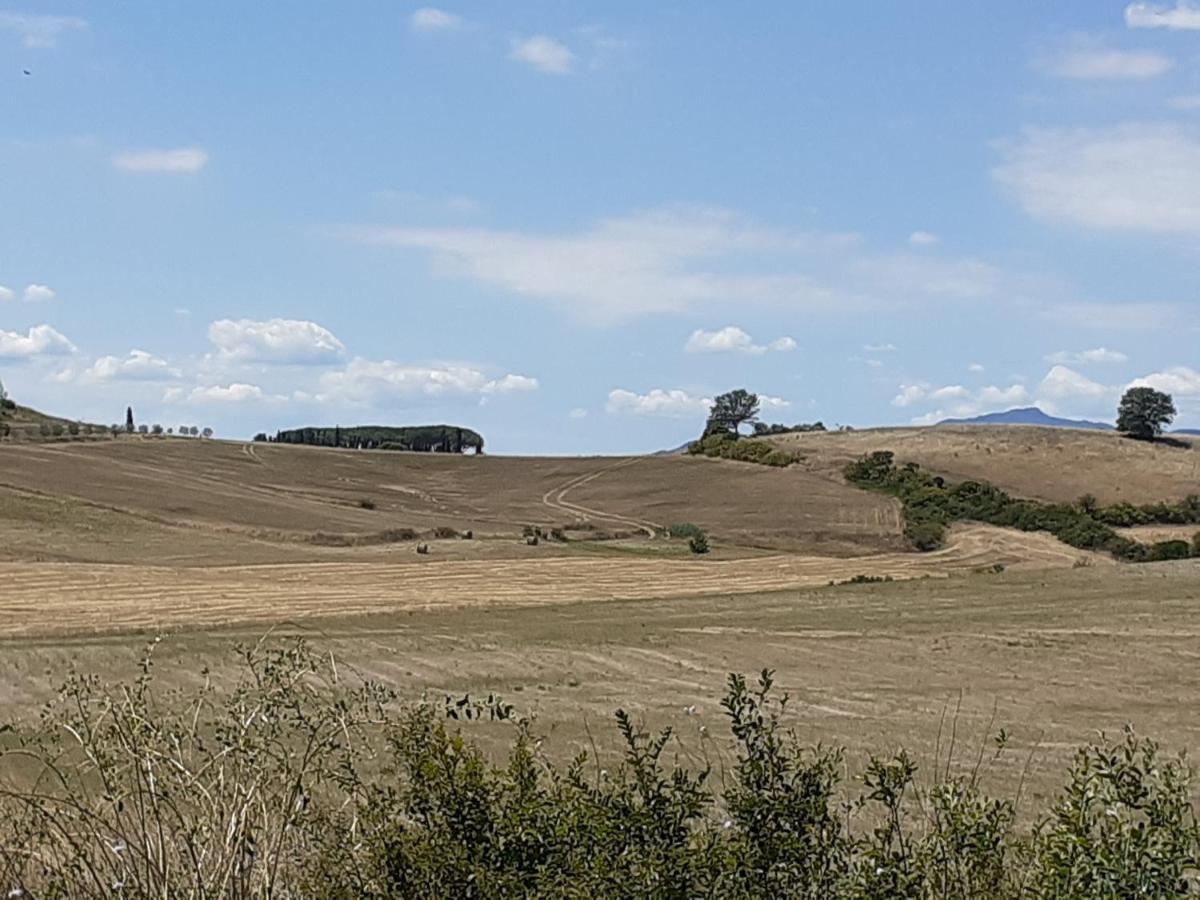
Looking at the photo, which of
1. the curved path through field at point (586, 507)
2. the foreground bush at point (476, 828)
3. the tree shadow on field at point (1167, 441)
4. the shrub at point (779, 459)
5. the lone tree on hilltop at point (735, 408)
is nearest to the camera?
the foreground bush at point (476, 828)

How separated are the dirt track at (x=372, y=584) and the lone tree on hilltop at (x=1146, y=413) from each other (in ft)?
113

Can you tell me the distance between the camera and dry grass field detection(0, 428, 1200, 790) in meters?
22.4

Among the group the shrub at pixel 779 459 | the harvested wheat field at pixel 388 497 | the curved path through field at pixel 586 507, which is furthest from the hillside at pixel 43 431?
the shrub at pixel 779 459

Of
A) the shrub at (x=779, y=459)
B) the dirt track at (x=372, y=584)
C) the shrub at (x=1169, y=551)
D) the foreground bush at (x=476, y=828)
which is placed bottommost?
the dirt track at (x=372, y=584)

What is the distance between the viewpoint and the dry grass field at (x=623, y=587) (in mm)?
22359

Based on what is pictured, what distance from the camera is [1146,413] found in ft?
314

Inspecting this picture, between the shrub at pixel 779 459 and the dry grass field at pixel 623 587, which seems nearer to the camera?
the dry grass field at pixel 623 587

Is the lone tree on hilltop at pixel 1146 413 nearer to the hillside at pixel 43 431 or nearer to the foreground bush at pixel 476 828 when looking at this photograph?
the hillside at pixel 43 431

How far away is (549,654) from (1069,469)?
63575mm

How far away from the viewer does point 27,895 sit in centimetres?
580

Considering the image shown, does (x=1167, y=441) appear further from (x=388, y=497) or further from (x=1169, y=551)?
(x=388, y=497)

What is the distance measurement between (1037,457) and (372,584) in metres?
54.6

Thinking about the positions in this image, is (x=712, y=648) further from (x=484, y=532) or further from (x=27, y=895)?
(x=484, y=532)

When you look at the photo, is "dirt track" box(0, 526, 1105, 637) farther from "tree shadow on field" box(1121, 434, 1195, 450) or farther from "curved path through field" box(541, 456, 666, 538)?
"tree shadow on field" box(1121, 434, 1195, 450)
